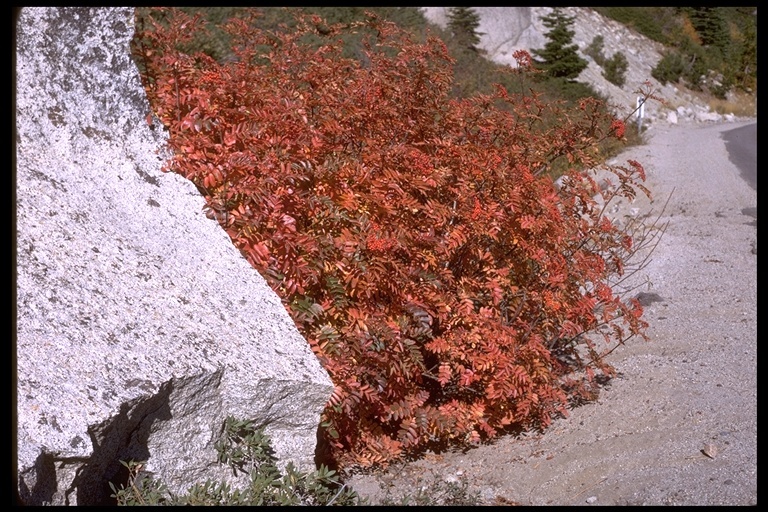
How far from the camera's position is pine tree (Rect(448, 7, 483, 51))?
77.2 feet

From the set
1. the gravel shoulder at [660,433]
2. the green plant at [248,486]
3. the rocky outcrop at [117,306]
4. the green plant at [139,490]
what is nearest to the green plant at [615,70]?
the gravel shoulder at [660,433]

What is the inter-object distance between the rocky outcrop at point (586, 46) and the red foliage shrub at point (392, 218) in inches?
731

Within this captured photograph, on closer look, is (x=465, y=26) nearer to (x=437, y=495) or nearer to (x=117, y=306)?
(x=437, y=495)

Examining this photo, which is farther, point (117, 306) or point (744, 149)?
point (744, 149)

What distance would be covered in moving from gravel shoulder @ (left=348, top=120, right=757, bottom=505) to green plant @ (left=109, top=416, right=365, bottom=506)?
70 centimetres

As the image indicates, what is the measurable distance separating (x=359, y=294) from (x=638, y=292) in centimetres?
404

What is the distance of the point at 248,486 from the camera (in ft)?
11.2

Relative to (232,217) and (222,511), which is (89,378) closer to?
(222,511)

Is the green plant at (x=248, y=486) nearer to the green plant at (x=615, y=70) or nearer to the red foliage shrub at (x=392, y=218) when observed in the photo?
the red foliage shrub at (x=392, y=218)

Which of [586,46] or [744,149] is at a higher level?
[586,46]

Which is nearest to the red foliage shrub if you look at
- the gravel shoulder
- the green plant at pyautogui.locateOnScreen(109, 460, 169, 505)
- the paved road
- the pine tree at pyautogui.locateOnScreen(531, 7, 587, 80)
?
the gravel shoulder

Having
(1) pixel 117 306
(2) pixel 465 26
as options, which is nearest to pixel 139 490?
(1) pixel 117 306

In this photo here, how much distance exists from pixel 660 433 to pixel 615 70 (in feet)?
82.1

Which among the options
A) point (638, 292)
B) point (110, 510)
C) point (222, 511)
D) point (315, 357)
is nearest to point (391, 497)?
point (315, 357)
